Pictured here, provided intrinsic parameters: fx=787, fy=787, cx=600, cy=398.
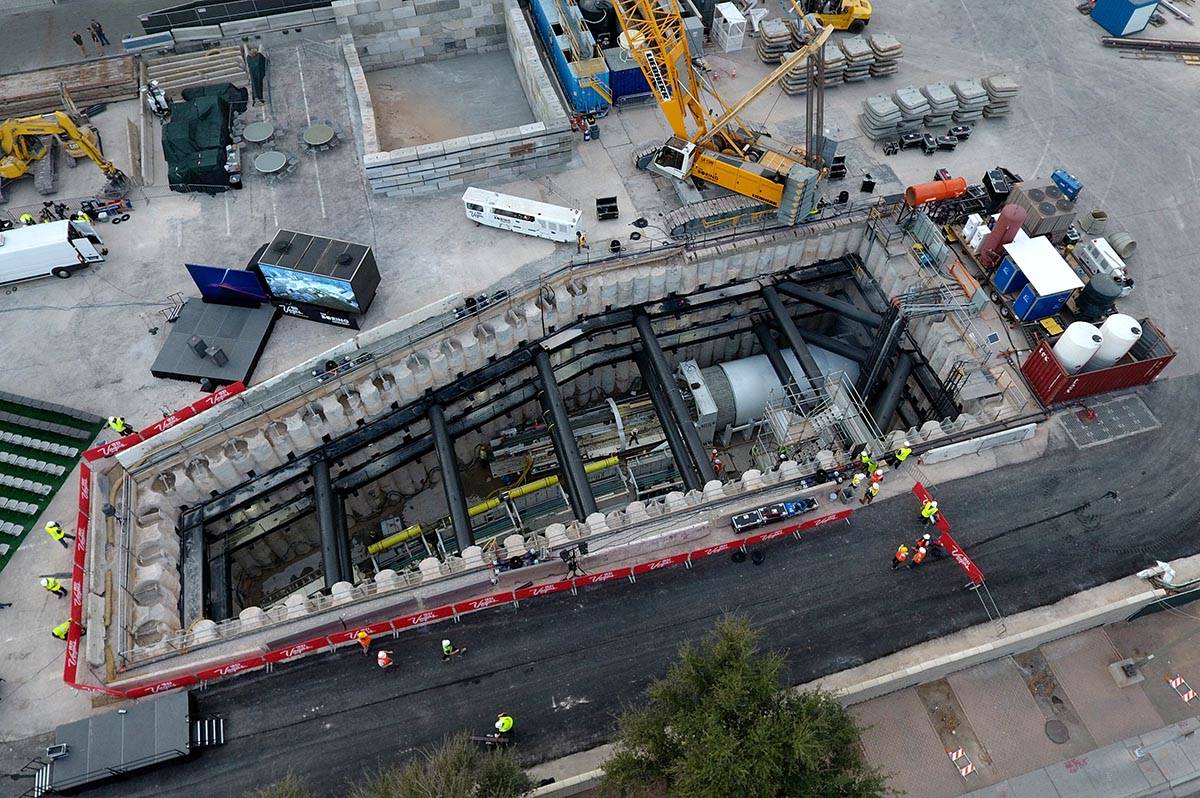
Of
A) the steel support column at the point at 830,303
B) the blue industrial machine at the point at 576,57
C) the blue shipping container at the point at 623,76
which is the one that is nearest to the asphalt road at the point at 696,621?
the steel support column at the point at 830,303

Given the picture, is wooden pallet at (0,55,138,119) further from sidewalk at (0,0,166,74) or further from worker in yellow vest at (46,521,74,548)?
worker in yellow vest at (46,521,74,548)

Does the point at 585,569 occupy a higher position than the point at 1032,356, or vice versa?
the point at 1032,356

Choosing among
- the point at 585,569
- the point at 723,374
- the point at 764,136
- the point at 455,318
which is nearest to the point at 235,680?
the point at 585,569

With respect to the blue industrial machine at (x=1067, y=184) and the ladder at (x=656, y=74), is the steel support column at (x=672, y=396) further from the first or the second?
the blue industrial machine at (x=1067, y=184)

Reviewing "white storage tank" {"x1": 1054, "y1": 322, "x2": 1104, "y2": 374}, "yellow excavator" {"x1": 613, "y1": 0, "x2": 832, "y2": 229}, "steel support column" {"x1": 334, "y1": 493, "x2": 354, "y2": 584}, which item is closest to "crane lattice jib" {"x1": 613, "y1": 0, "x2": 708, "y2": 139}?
"yellow excavator" {"x1": 613, "y1": 0, "x2": 832, "y2": 229}

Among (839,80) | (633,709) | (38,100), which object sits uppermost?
(38,100)

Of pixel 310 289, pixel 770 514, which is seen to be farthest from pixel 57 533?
pixel 770 514

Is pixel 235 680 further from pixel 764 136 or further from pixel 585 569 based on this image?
pixel 764 136
